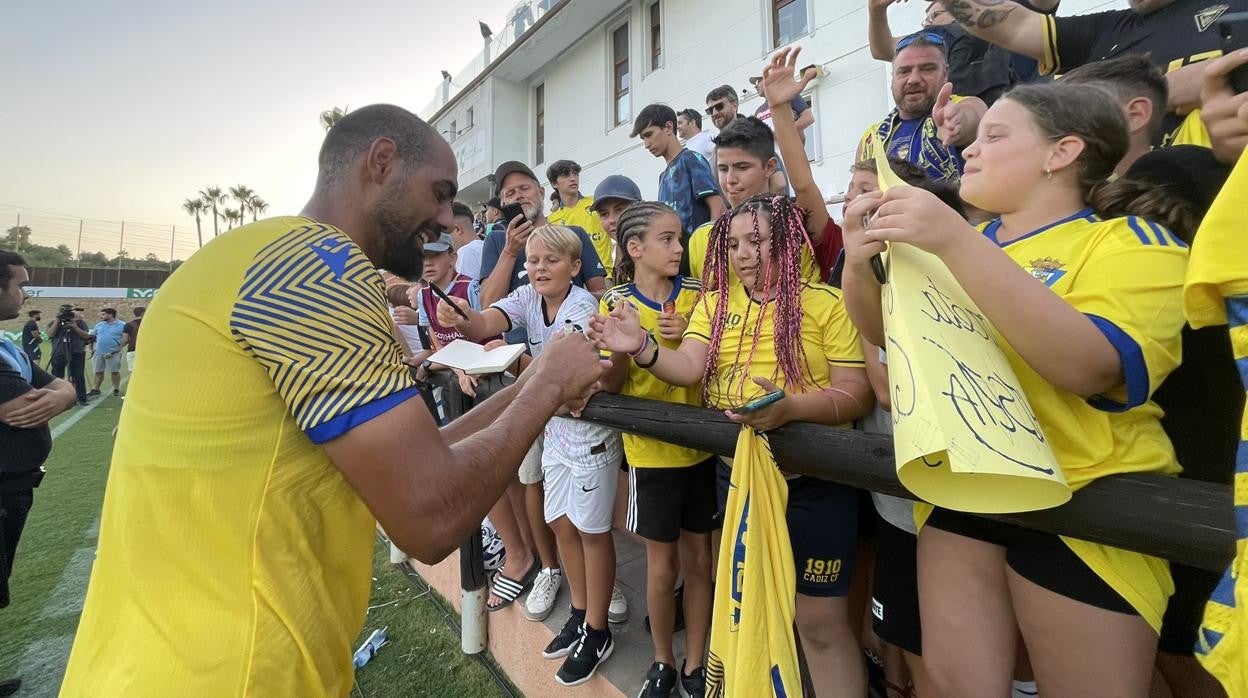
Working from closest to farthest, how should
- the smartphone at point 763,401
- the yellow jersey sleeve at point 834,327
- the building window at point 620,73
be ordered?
1. the smartphone at point 763,401
2. the yellow jersey sleeve at point 834,327
3. the building window at point 620,73

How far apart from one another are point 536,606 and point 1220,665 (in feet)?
9.59

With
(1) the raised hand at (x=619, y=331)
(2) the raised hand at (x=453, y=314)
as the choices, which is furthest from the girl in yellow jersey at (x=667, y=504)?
(2) the raised hand at (x=453, y=314)

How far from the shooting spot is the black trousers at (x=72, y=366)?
1565cm

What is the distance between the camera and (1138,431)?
1165 mm

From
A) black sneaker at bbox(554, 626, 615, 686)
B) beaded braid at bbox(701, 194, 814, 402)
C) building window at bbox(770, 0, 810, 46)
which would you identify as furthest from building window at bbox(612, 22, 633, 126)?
black sneaker at bbox(554, 626, 615, 686)

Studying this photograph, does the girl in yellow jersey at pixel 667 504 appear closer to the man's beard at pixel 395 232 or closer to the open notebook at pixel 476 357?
the open notebook at pixel 476 357

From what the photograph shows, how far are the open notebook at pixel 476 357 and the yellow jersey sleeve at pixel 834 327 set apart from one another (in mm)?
1197

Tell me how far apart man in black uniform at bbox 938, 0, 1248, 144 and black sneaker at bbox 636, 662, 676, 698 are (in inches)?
107

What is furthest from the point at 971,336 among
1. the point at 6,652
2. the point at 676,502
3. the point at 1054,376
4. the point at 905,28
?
the point at 905,28

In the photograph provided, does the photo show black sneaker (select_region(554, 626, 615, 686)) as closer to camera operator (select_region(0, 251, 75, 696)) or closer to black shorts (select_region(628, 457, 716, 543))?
black shorts (select_region(628, 457, 716, 543))

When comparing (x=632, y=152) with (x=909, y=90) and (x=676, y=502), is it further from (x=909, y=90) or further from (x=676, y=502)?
(x=676, y=502)

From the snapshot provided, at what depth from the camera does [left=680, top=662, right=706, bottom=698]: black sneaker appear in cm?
230

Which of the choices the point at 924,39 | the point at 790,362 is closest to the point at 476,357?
the point at 790,362

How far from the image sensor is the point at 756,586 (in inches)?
59.7
